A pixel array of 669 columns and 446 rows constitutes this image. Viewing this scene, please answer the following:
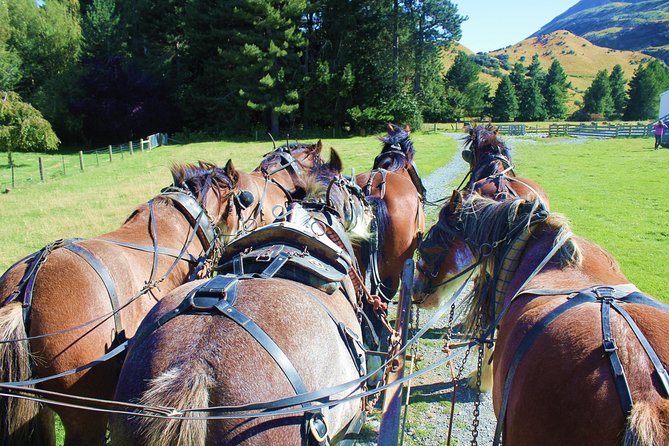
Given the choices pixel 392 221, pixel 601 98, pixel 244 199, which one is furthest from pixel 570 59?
pixel 244 199

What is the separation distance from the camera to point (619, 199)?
14.0 metres

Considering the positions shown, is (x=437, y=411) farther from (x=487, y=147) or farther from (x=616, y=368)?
(x=487, y=147)

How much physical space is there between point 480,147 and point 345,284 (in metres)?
4.18

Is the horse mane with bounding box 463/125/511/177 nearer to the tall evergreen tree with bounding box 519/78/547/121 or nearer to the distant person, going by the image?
the distant person

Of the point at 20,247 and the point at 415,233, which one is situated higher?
the point at 415,233

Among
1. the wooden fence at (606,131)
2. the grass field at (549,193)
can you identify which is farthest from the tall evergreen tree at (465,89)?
the grass field at (549,193)

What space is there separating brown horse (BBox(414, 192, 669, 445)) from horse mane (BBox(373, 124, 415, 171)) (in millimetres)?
3608

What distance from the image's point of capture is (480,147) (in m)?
6.34

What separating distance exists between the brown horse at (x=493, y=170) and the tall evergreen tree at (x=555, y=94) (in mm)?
68017

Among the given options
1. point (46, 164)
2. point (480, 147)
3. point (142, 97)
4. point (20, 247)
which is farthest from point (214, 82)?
point (480, 147)

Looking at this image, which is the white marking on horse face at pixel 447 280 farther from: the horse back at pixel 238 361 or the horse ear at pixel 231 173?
the horse ear at pixel 231 173

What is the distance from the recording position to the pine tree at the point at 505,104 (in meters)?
62.3

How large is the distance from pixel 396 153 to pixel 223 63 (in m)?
33.0

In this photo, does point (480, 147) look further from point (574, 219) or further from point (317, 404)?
point (574, 219)
